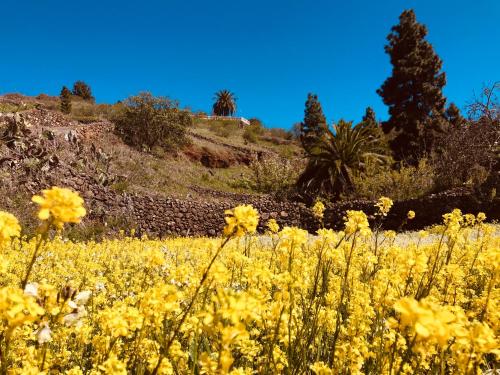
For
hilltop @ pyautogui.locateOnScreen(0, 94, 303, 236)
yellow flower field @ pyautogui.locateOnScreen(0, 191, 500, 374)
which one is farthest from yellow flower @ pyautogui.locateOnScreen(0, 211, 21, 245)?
hilltop @ pyautogui.locateOnScreen(0, 94, 303, 236)

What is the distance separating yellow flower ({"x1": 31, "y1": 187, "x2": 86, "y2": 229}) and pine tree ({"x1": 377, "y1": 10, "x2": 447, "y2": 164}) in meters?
23.1

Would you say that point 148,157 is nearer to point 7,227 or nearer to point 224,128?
point 224,128

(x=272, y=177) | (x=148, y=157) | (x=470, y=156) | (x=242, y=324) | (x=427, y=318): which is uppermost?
(x=470, y=156)

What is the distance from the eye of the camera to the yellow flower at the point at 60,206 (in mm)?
1300

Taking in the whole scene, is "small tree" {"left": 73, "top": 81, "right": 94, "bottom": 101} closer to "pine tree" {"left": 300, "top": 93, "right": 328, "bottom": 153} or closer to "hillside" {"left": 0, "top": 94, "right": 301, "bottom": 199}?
"hillside" {"left": 0, "top": 94, "right": 301, "bottom": 199}

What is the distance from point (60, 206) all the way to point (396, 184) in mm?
14828

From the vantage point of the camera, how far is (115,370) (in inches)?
62.9

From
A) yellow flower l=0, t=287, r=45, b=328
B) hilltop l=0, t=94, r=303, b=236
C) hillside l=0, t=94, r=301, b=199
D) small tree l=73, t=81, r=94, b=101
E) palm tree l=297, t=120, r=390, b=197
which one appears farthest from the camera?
small tree l=73, t=81, r=94, b=101

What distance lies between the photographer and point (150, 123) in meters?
25.5

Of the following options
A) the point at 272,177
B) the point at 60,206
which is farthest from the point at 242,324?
the point at 272,177

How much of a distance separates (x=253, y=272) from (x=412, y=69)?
24.9 meters

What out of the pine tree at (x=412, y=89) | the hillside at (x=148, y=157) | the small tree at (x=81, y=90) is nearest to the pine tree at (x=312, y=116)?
the hillside at (x=148, y=157)

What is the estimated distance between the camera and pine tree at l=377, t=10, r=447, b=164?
2270 centimetres

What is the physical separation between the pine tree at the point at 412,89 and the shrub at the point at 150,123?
1421 centimetres
